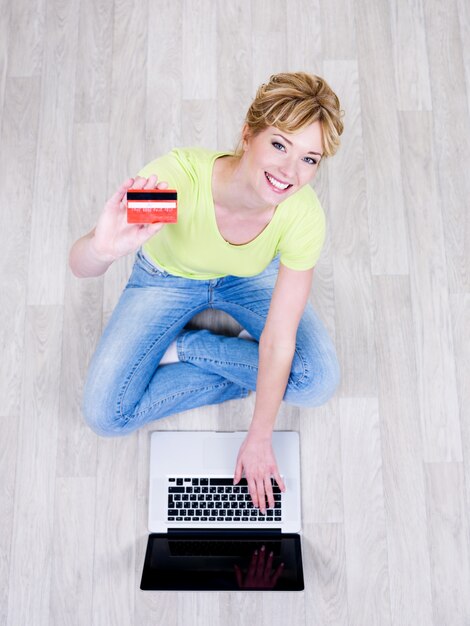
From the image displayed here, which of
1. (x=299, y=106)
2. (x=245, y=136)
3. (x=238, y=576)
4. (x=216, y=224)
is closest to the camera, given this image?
(x=299, y=106)

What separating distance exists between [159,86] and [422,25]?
86 cm

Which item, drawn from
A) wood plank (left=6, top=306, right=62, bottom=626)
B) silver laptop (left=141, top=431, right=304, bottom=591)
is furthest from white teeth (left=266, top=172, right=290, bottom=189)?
wood plank (left=6, top=306, right=62, bottom=626)

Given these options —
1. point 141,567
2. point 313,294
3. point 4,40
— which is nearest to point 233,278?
point 313,294

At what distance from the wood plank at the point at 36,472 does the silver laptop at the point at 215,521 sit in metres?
0.29

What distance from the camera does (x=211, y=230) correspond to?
1.32m

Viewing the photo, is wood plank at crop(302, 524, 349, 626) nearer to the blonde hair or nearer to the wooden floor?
the wooden floor

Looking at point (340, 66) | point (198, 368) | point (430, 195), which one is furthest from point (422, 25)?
point (198, 368)

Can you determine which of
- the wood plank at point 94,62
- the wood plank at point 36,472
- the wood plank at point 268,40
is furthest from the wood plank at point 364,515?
the wood plank at point 94,62

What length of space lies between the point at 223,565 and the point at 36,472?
560mm

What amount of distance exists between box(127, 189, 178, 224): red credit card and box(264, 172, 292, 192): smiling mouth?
0.61 ft

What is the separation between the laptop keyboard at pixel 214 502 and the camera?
155 centimetres

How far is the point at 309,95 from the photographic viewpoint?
1088 millimetres

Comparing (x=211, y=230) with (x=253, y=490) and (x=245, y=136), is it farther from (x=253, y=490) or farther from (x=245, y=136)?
(x=253, y=490)

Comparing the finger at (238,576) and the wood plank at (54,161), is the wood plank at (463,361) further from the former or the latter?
the wood plank at (54,161)
